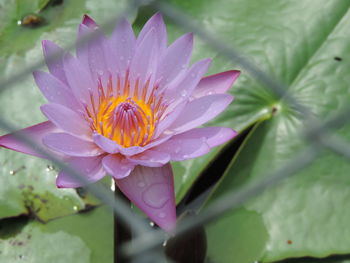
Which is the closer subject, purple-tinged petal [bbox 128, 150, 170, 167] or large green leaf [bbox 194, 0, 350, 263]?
purple-tinged petal [bbox 128, 150, 170, 167]

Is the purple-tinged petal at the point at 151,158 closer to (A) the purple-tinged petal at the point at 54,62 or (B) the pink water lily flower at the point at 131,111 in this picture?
(B) the pink water lily flower at the point at 131,111

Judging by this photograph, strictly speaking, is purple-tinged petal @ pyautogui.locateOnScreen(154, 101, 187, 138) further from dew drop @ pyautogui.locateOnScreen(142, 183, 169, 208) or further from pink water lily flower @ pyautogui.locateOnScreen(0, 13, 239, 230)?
dew drop @ pyautogui.locateOnScreen(142, 183, 169, 208)

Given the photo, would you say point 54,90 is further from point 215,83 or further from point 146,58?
point 215,83

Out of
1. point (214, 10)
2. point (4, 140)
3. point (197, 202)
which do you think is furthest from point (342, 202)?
point (4, 140)

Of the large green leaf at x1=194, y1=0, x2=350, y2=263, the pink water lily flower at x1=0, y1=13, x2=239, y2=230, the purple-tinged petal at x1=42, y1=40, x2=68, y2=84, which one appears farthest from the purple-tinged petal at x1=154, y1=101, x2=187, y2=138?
the large green leaf at x1=194, y1=0, x2=350, y2=263

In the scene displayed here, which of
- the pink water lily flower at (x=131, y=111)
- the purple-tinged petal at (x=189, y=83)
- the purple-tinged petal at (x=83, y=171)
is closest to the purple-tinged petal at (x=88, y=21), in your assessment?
the pink water lily flower at (x=131, y=111)

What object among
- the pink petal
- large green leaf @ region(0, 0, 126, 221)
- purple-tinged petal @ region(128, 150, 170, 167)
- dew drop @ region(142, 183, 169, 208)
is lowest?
large green leaf @ region(0, 0, 126, 221)

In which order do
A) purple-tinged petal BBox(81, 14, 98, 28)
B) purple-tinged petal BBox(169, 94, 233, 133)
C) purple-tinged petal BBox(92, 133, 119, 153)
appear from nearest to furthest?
purple-tinged petal BBox(92, 133, 119, 153)
purple-tinged petal BBox(169, 94, 233, 133)
purple-tinged petal BBox(81, 14, 98, 28)
